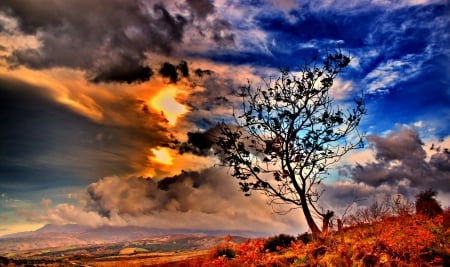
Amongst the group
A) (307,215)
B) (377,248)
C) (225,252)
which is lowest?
(225,252)

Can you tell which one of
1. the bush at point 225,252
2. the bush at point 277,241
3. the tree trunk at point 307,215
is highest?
the tree trunk at point 307,215

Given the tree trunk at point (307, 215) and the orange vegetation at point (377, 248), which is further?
the tree trunk at point (307, 215)

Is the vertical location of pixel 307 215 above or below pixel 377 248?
above

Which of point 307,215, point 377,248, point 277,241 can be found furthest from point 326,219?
point 377,248

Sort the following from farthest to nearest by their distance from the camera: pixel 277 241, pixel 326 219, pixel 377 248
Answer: pixel 277 241, pixel 326 219, pixel 377 248

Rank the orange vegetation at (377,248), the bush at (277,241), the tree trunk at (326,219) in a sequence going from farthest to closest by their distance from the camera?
1. the bush at (277,241)
2. the tree trunk at (326,219)
3. the orange vegetation at (377,248)

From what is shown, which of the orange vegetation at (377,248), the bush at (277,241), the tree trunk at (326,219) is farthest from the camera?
the bush at (277,241)

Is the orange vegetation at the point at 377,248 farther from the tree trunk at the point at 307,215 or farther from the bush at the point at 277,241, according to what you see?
the bush at the point at 277,241

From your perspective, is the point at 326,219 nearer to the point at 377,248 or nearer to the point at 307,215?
the point at 307,215

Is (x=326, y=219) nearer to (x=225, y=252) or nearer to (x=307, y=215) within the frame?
(x=307, y=215)

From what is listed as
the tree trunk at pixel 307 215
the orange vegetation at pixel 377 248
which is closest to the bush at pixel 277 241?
the tree trunk at pixel 307 215

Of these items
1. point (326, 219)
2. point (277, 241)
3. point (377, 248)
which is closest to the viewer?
point (377, 248)

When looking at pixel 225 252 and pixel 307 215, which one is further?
pixel 225 252

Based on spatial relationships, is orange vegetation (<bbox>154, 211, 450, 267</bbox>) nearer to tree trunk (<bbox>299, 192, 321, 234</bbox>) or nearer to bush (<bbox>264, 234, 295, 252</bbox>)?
tree trunk (<bbox>299, 192, 321, 234</bbox>)
